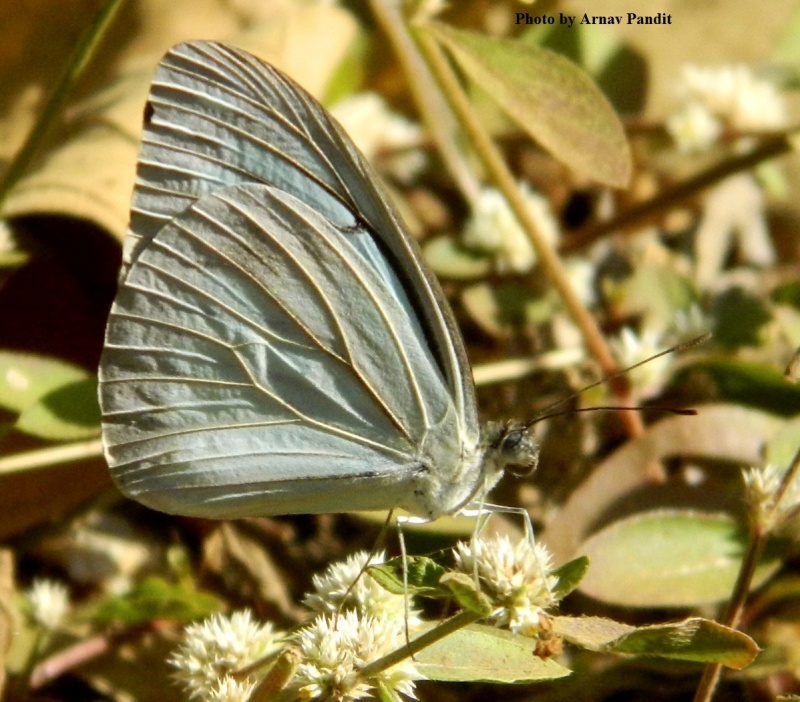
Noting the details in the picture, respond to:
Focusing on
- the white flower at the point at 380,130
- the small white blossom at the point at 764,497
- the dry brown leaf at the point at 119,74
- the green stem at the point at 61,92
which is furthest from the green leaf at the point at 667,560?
the white flower at the point at 380,130

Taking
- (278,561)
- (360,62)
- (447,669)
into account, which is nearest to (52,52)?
(360,62)

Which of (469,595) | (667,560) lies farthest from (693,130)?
(469,595)

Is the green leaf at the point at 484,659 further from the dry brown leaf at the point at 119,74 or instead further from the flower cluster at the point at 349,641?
the dry brown leaf at the point at 119,74

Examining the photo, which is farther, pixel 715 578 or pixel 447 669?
pixel 715 578

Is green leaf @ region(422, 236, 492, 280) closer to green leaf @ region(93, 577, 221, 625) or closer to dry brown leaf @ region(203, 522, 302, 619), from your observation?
dry brown leaf @ region(203, 522, 302, 619)

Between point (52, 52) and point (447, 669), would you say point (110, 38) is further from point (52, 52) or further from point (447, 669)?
point (447, 669)

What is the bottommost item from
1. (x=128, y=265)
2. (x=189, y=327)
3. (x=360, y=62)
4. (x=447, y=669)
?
(x=447, y=669)

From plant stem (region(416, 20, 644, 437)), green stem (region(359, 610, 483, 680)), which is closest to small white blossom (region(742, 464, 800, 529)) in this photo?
green stem (region(359, 610, 483, 680))
